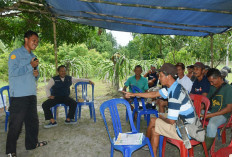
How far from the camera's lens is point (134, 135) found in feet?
8.27

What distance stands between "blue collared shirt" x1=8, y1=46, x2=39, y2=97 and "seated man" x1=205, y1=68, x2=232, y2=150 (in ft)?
9.39

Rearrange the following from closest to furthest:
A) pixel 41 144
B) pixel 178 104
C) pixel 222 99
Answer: pixel 178 104 → pixel 222 99 → pixel 41 144

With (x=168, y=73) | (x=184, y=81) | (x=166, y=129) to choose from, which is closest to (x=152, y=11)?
(x=168, y=73)

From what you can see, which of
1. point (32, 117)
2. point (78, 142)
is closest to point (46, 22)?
point (32, 117)

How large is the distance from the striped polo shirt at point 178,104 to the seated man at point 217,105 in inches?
28.2

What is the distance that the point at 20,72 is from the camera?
107 inches

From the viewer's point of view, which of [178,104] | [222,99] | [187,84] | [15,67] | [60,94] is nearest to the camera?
[178,104]

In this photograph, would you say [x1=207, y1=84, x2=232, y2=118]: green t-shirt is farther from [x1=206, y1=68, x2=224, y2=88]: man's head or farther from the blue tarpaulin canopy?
the blue tarpaulin canopy

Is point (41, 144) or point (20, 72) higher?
point (20, 72)

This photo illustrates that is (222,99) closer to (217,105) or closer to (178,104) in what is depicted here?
(217,105)

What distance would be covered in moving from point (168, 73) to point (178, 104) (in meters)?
0.41

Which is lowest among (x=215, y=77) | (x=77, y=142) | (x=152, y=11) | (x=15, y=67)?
(x=77, y=142)

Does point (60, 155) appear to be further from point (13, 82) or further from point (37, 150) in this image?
point (13, 82)

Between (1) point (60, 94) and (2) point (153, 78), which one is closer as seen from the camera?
(1) point (60, 94)
